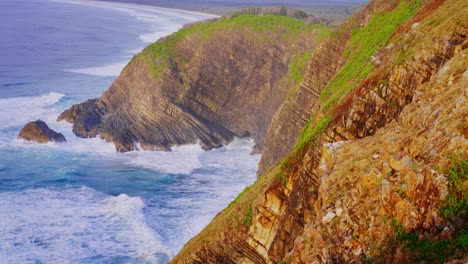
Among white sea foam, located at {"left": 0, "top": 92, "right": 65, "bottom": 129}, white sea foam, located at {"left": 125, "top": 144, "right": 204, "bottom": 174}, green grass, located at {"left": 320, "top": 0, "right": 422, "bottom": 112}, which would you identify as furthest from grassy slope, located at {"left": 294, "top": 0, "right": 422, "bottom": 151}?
white sea foam, located at {"left": 0, "top": 92, "right": 65, "bottom": 129}

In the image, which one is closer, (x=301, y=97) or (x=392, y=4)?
(x=392, y=4)

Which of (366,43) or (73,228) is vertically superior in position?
(366,43)

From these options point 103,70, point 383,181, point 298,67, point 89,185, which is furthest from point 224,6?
point 383,181

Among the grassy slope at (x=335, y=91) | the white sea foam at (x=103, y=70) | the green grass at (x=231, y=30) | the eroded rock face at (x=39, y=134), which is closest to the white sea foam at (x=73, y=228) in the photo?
the grassy slope at (x=335, y=91)

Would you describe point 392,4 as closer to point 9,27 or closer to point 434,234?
point 434,234

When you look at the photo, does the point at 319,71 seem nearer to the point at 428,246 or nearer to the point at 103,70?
the point at 428,246

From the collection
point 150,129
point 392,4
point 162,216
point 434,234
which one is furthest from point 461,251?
point 150,129
